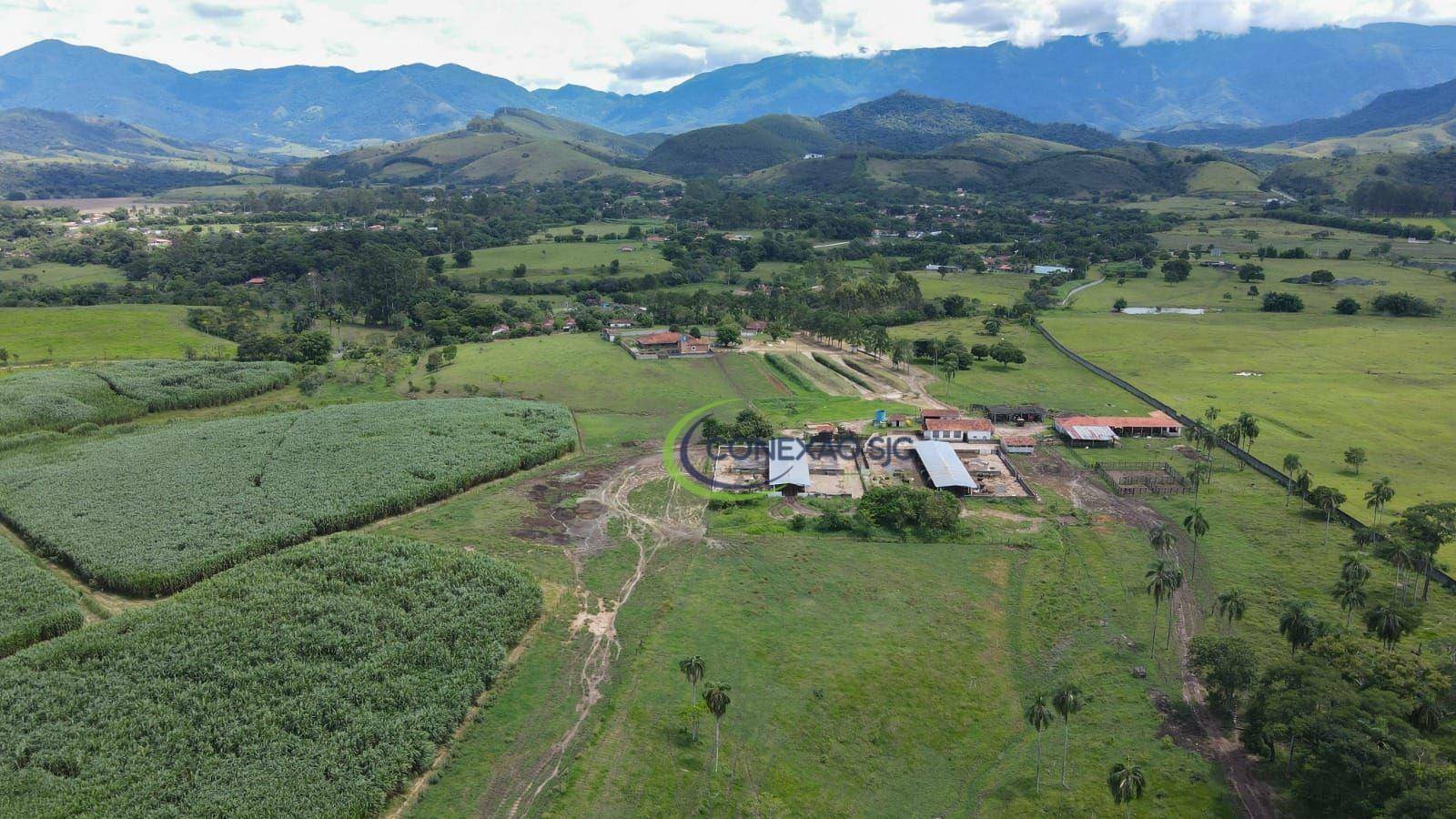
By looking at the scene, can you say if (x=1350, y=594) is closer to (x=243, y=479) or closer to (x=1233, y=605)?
(x=1233, y=605)

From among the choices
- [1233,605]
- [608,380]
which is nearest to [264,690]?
[1233,605]

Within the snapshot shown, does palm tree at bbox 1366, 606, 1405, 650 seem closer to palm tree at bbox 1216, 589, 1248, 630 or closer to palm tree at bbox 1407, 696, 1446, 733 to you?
palm tree at bbox 1216, 589, 1248, 630

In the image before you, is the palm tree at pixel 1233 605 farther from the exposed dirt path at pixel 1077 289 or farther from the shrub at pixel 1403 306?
the shrub at pixel 1403 306

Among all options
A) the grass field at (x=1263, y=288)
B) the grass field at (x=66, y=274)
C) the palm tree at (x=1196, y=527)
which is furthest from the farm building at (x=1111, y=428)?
the grass field at (x=66, y=274)

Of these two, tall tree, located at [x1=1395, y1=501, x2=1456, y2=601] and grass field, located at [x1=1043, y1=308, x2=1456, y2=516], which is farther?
grass field, located at [x1=1043, y1=308, x2=1456, y2=516]

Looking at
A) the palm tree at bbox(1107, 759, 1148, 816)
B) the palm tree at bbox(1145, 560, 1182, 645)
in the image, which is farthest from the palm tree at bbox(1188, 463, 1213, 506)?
the palm tree at bbox(1107, 759, 1148, 816)

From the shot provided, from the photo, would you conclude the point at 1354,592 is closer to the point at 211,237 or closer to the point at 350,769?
the point at 350,769
